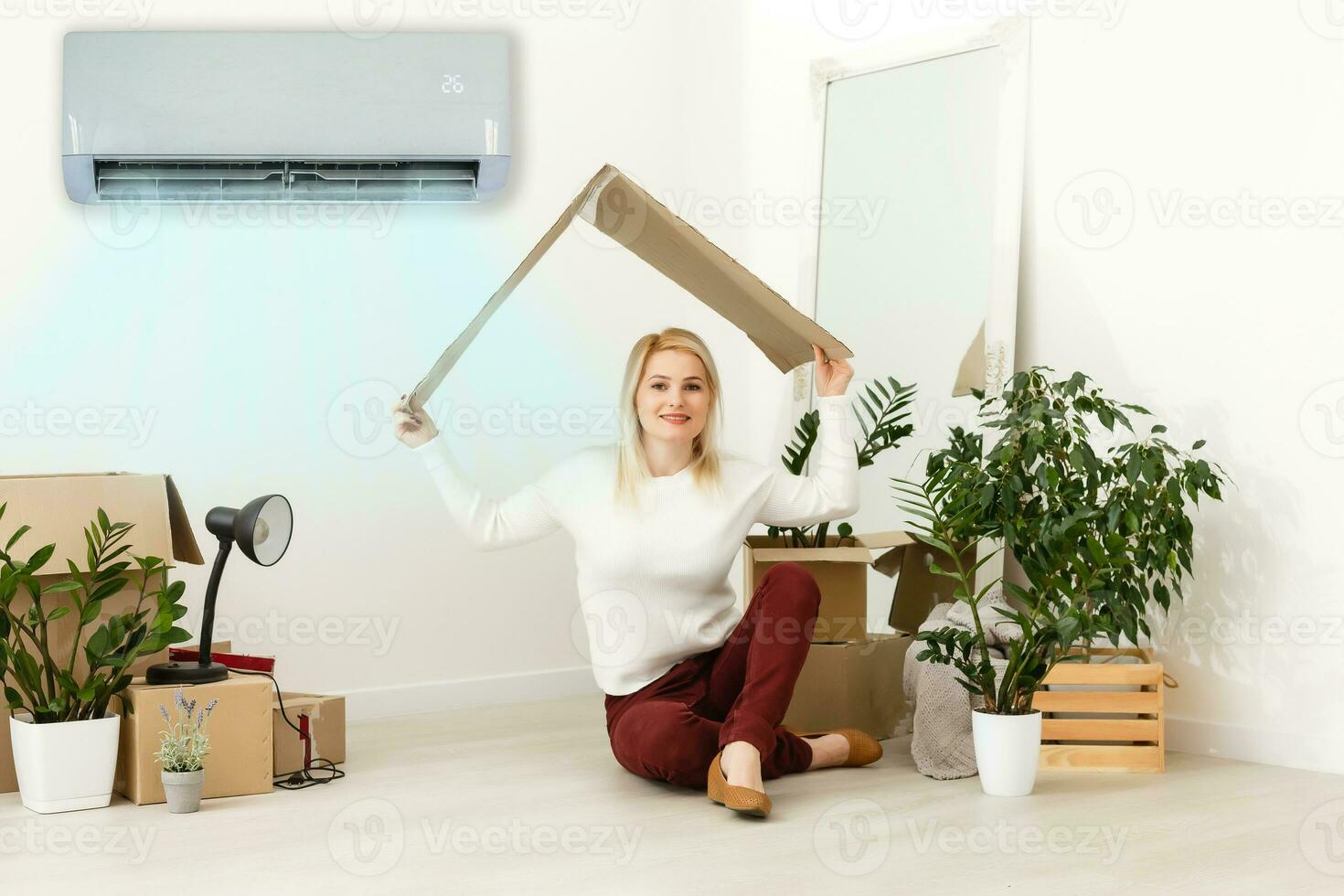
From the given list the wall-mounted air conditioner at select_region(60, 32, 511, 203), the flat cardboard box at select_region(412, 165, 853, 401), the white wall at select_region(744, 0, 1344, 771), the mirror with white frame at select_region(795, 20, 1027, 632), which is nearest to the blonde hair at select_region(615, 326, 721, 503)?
the flat cardboard box at select_region(412, 165, 853, 401)

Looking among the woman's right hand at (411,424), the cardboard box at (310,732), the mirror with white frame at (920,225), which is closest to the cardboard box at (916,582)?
the mirror with white frame at (920,225)

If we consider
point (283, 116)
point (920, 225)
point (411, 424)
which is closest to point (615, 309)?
point (920, 225)

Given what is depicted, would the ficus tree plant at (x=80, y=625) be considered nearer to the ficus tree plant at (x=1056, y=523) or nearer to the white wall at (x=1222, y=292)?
the ficus tree plant at (x=1056, y=523)

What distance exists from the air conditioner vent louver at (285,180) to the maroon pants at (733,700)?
1.43 meters

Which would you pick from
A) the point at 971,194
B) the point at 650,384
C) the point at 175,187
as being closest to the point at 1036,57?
the point at 971,194

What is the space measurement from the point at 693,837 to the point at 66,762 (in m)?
1.11

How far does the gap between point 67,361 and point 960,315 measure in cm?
203

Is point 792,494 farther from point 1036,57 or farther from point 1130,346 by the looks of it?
point 1036,57

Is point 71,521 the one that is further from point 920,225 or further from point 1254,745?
point 1254,745

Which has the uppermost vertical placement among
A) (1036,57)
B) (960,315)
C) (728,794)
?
(1036,57)

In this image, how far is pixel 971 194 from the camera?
9.94ft

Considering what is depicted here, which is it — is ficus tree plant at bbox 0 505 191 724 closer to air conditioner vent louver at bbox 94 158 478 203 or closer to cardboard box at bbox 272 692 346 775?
cardboard box at bbox 272 692 346 775

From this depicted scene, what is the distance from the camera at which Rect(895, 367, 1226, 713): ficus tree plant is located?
2.40 m

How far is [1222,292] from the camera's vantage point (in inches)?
104
